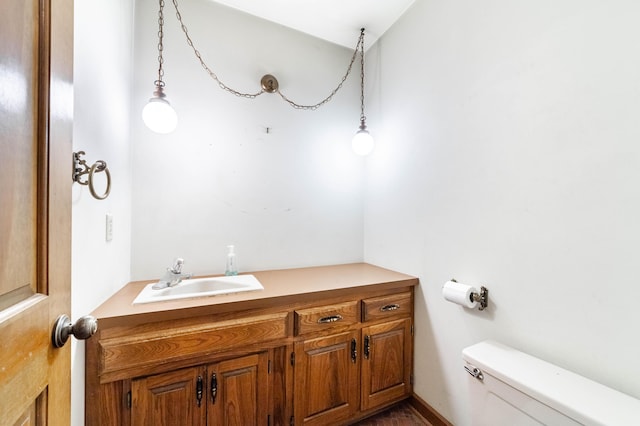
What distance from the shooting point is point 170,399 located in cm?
112

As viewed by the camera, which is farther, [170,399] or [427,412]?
[427,412]

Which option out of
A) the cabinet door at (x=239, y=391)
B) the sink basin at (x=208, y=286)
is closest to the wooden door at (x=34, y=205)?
the cabinet door at (x=239, y=391)

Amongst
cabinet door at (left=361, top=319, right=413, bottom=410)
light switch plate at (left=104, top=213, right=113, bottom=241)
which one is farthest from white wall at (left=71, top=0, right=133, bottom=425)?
cabinet door at (left=361, top=319, right=413, bottom=410)

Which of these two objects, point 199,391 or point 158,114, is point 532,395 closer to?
point 199,391

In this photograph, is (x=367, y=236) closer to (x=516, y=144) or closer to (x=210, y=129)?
(x=516, y=144)

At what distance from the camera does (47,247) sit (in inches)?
22.1

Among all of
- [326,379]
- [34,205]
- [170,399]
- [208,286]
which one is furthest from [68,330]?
[326,379]

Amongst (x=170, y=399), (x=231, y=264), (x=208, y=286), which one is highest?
(x=231, y=264)

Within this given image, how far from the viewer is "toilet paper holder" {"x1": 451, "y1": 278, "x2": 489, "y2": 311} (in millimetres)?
1280

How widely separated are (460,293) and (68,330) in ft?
4.81

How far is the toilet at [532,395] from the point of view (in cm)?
79

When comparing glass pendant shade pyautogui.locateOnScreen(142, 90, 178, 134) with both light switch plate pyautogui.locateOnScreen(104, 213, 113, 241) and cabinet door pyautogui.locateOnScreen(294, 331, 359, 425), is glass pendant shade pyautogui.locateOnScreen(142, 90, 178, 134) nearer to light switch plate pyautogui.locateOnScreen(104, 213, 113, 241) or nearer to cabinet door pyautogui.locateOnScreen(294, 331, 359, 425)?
light switch plate pyautogui.locateOnScreen(104, 213, 113, 241)

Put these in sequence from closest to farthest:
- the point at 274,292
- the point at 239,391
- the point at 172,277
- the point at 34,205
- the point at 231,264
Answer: the point at 34,205 → the point at 239,391 → the point at 274,292 → the point at 172,277 → the point at 231,264

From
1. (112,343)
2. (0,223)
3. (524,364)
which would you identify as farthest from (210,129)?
(524,364)
